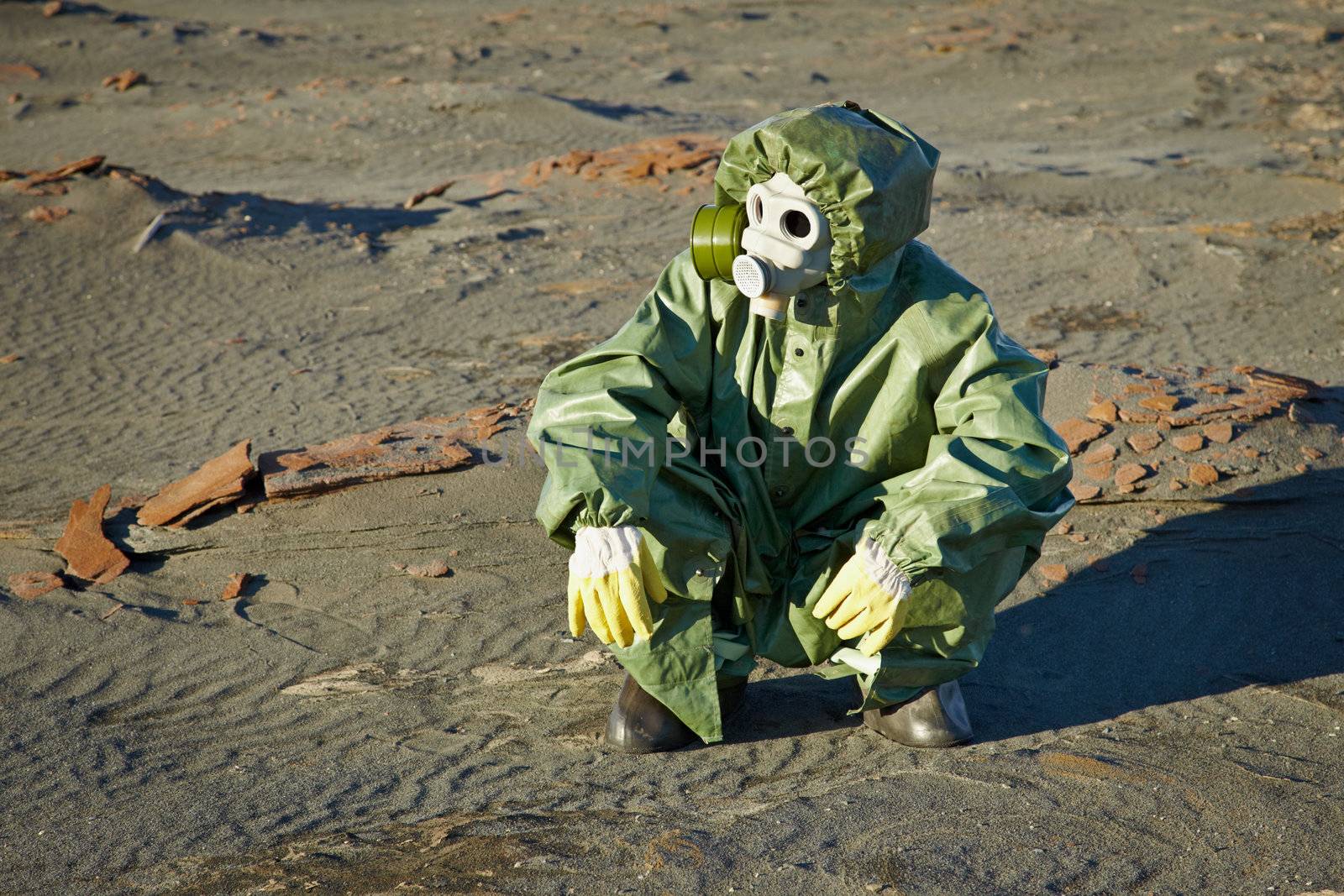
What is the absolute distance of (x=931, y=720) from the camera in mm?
3010

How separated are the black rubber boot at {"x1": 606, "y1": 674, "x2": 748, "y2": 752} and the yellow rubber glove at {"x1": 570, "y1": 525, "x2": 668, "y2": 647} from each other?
471 millimetres

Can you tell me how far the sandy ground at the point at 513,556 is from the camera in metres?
2.68

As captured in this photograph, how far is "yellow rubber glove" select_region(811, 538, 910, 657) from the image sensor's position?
259 cm

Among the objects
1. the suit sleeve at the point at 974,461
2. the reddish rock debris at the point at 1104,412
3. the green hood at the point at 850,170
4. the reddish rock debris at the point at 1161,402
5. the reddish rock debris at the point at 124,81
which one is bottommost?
the reddish rock debris at the point at 1104,412

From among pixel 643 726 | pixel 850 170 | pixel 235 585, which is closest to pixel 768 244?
pixel 850 170

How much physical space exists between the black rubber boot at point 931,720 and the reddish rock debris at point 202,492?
261 cm

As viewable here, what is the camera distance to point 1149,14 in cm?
1534

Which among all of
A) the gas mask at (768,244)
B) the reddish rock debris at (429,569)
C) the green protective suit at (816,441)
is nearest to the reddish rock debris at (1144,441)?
the green protective suit at (816,441)

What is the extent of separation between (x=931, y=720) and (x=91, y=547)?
296 centimetres

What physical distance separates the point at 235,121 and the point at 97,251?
4.56 metres

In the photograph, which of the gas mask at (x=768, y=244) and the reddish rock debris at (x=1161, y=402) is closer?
the gas mask at (x=768, y=244)

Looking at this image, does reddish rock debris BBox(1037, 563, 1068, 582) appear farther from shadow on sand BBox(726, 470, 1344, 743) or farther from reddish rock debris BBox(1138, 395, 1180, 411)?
reddish rock debris BBox(1138, 395, 1180, 411)

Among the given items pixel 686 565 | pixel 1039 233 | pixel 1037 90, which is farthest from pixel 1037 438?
pixel 1037 90

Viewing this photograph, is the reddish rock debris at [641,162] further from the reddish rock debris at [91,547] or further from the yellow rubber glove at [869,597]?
the yellow rubber glove at [869,597]
